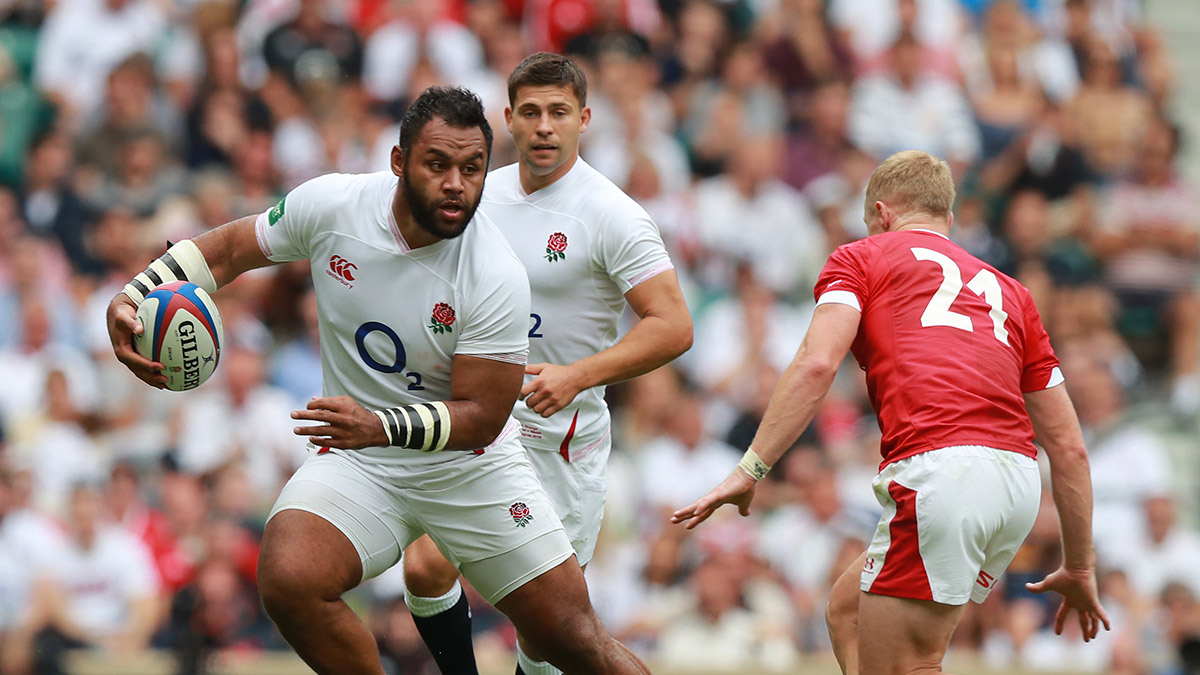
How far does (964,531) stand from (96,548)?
728 cm

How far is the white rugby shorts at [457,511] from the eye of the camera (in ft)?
19.5

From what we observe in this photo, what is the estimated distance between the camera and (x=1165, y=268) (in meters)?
13.2

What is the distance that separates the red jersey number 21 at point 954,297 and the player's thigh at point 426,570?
247 centimetres

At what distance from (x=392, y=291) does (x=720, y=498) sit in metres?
1.54

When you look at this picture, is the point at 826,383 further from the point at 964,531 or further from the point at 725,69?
the point at 725,69

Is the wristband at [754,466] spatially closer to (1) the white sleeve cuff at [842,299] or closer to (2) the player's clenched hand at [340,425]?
(1) the white sleeve cuff at [842,299]

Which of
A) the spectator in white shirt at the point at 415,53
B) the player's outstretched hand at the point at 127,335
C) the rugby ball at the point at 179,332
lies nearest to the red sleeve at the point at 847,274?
the rugby ball at the point at 179,332

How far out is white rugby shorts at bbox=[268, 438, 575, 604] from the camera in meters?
5.93

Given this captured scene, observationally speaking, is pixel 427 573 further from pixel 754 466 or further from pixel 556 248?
pixel 754 466

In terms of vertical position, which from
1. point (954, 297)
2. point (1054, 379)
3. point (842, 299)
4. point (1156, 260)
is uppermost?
point (842, 299)

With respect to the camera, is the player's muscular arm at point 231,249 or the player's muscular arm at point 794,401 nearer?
the player's muscular arm at point 794,401

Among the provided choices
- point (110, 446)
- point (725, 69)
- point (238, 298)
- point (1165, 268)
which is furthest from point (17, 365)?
point (1165, 268)

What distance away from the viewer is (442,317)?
5887 millimetres

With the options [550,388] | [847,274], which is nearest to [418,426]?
[550,388]
